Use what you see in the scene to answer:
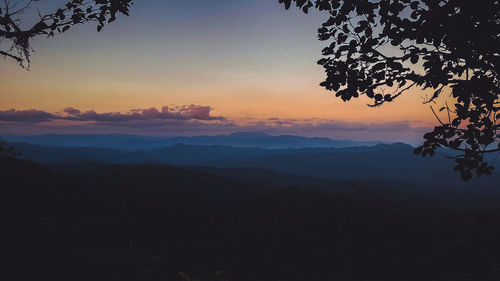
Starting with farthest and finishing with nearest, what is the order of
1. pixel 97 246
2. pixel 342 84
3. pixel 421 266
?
pixel 421 266
pixel 97 246
pixel 342 84

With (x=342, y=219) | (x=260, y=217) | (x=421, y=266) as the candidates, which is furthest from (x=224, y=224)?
(x=421, y=266)

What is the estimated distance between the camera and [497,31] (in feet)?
10.9

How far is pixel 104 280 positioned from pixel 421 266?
14.2m

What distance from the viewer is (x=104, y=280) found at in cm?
748

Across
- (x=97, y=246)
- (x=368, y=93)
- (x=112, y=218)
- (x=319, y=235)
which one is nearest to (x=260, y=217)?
(x=319, y=235)

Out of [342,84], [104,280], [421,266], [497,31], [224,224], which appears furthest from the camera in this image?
[224,224]

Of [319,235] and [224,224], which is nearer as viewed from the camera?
[319,235]

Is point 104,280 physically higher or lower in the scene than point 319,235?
higher

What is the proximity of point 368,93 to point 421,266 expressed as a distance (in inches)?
544

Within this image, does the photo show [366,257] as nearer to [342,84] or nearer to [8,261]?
[342,84]

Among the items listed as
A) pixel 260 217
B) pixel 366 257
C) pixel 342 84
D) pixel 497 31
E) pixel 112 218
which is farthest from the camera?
pixel 260 217

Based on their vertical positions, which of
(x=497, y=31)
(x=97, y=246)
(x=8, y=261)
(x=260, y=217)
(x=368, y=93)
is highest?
(x=497, y=31)

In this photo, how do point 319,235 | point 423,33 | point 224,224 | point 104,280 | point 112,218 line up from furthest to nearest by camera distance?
point 224,224 → point 319,235 → point 112,218 → point 104,280 → point 423,33

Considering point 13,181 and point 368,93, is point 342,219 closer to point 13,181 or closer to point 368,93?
point 368,93
